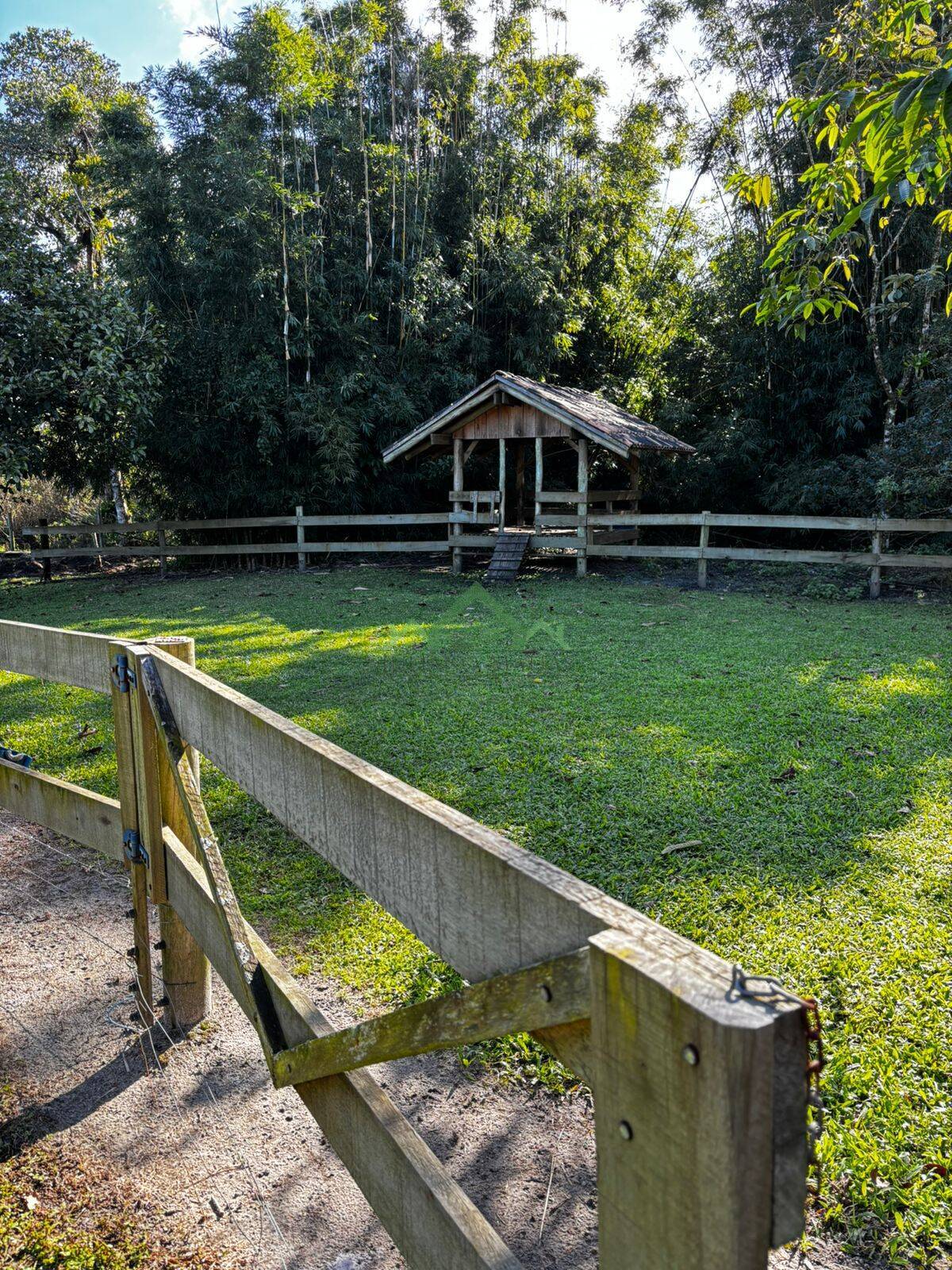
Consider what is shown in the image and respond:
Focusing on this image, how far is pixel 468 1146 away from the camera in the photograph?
2520mm

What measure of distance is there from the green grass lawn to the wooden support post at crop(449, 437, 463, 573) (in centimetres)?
592

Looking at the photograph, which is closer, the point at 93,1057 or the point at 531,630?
the point at 93,1057

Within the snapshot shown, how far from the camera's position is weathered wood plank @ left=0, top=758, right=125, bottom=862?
9.89 ft

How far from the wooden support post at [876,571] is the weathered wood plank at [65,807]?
1216cm

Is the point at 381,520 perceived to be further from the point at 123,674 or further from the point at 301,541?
the point at 123,674

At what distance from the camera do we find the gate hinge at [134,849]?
9.36ft

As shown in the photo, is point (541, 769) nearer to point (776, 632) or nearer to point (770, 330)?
point (776, 632)

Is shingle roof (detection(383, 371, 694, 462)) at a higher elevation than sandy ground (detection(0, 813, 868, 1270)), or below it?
higher

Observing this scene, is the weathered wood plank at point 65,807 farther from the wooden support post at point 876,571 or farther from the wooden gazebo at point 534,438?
the wooden gazebo at point 534,438

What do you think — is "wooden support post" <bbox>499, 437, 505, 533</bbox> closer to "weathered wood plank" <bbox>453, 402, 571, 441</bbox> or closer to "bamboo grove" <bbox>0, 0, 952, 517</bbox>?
"weathered wood plank" <bbox>453, 402, 571, 441</bbox>

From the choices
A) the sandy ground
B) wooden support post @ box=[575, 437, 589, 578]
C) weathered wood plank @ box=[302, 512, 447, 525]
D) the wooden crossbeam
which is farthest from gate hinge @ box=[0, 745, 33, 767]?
weathered wood plank @ box=[302, 512, 447, 525]

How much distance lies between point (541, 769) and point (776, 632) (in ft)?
18.6

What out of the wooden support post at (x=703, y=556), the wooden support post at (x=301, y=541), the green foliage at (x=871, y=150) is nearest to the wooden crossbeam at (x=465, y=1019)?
the green foliage at (x=871, y=150)

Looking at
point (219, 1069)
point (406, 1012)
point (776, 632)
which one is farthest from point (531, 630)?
point (406, 1012)
